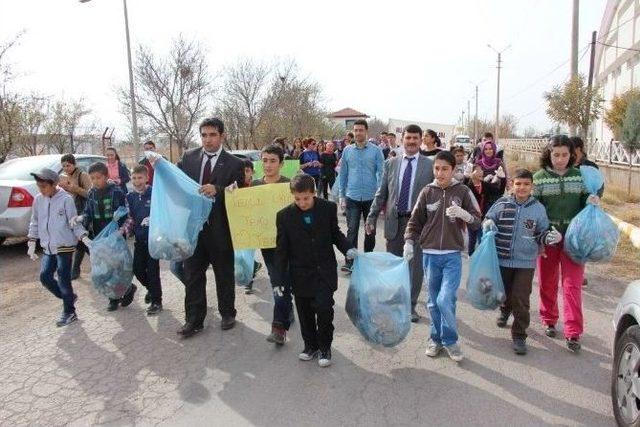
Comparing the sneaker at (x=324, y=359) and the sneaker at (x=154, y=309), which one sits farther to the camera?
the sneaker at (x=154, y=309)

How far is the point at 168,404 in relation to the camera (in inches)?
136

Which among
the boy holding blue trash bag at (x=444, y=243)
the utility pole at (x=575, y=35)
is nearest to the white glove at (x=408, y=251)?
the boy holding blue trash bag at (x=444, y=243)

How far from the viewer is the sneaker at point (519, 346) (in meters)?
4.12

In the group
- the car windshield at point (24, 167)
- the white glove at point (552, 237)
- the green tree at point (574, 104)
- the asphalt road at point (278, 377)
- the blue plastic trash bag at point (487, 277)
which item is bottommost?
the asphalt road at point (278, 377)

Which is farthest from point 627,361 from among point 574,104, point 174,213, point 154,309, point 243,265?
point 574,104

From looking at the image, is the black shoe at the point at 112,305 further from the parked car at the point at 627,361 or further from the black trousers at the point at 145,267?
the parked car at the point at 627,361

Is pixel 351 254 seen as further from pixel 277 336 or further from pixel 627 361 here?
pixel 627 361

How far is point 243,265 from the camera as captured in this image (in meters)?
5.95

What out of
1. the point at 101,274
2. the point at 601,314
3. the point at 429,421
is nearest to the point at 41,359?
the point at 101,274

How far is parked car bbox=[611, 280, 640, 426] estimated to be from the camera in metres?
2.78

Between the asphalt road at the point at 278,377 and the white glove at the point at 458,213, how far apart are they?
1127mm

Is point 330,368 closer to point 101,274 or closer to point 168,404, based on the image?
point 168,404

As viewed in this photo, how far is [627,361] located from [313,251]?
217 cm

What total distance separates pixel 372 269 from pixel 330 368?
0.84 metres
